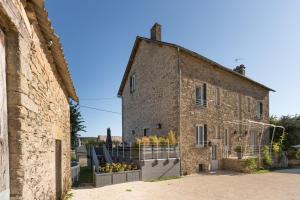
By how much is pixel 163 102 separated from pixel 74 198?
8.19 meters

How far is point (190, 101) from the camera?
1366 cm

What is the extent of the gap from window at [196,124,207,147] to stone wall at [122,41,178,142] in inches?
70.5

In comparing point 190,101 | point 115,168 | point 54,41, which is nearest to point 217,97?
point 190,101

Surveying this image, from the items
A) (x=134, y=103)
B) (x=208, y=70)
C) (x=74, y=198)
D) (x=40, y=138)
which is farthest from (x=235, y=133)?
(x=40, y=138)

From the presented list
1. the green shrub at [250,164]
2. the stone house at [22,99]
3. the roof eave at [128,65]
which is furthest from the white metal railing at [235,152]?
the stone house at [22,99]

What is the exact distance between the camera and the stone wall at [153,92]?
13625mm

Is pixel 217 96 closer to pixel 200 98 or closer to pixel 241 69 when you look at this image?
pixel 200 98

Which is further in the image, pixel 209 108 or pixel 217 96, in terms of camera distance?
pixel 217 96

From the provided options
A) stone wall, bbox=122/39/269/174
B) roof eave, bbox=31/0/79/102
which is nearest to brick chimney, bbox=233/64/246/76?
stone wall, bbox=122/39/269/174

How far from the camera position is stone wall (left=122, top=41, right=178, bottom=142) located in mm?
13625

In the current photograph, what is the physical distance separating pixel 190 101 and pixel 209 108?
1.84m

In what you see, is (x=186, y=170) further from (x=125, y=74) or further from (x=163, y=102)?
(x=125, y=74)

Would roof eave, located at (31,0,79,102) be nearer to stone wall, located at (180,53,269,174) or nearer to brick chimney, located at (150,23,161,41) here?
stone wall, located at (180,53,269,174)

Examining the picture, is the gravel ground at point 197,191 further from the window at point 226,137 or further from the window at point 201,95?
the window at point 226,137
